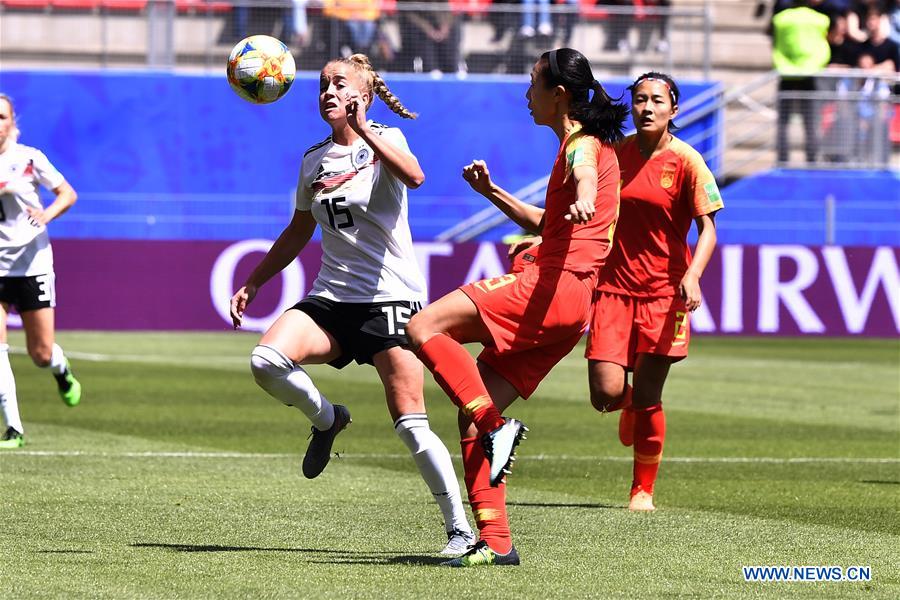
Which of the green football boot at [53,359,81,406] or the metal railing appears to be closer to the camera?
the green football boot at [53,359,81,406]

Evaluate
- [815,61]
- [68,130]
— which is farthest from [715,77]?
[68,130]

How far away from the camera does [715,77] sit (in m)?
30.3

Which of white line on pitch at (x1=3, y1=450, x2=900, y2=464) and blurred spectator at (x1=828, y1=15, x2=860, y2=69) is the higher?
blurred spectator at (x1=828, y1=15, x2=860, y2=69)

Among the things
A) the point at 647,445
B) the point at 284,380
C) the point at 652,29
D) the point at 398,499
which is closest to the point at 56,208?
the point at 398,499

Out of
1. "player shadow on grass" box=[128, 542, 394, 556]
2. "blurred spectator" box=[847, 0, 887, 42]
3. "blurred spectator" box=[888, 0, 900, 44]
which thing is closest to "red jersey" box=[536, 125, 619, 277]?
"player shadow on grass" box=[128, 542, 394, 556]

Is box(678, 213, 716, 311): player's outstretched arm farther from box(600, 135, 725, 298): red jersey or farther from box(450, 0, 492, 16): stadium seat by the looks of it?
box(450, 0, 492, 16): stadium seat

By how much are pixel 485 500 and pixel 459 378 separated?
0.53 metres

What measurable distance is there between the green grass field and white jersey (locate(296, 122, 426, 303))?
1.09 meters

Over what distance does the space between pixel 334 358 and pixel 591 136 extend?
1.41m

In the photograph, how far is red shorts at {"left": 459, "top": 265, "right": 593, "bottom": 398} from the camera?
271 inches

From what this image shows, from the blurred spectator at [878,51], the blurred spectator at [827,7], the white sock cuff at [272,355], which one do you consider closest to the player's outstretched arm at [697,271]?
the white sock cuff at [272,355]

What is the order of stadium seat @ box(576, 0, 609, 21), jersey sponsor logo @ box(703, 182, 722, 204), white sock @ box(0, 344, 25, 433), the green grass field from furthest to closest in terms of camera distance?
stadium seat @ box(576, 0, 609, 21)
white sock @ box(0, 344, 25, 433)
jersey sponsor logo @ box(703, 182, 722, 204)
the green grass field

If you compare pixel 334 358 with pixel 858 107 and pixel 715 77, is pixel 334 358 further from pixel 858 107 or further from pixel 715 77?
pixel 715 77

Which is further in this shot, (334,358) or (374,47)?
(374,47)
